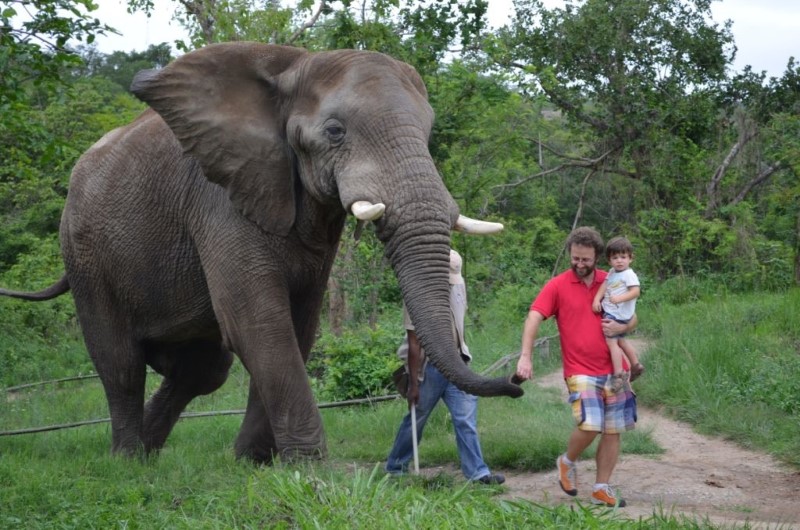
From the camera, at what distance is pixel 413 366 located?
23.6ft

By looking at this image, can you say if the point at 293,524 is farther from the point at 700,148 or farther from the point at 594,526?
the point at 700,148

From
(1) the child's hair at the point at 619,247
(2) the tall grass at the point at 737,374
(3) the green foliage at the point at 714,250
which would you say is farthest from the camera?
(3) the green foliage at the point at 714,250

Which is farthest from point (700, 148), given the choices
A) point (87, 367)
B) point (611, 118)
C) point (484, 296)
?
point (87, 367)

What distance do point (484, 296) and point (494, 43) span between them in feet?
18.4

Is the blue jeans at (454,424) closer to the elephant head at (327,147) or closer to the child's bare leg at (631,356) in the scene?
the child's bare leg at (631,356)

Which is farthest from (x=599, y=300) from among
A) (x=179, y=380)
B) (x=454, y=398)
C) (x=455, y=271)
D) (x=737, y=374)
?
(x=737, y=374)

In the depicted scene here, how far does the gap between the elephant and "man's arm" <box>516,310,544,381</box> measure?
2.20ft

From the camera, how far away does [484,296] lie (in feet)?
56.3

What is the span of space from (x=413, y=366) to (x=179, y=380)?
2.27 m

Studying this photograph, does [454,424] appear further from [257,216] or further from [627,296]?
[257,216]

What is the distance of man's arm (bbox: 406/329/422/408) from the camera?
7145 millimetres

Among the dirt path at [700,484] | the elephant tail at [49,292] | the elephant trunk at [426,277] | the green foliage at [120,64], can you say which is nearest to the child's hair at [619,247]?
the elephant trunk at [426,277]

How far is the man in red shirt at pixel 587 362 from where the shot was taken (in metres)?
6.53

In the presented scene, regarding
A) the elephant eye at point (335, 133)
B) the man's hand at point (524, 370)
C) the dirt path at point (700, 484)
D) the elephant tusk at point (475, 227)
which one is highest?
the elephant eye at point (335, 133)
